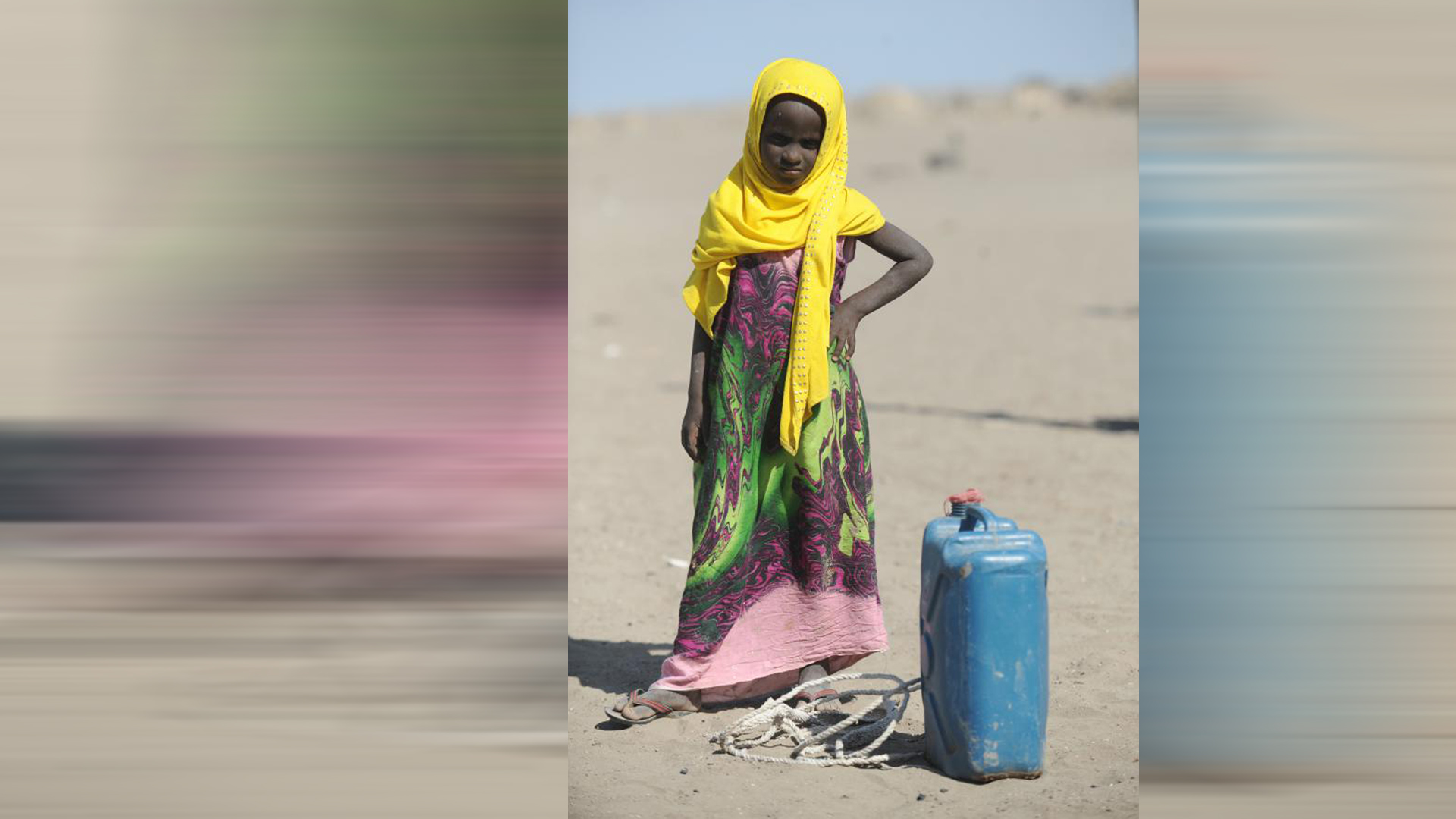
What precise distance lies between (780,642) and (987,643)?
0.96 m

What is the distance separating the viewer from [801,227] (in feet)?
14.3

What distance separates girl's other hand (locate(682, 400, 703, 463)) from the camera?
452 cm

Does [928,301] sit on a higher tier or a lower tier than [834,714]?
higher

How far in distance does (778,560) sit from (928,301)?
45.3 feet

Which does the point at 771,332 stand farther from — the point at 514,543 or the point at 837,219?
the point at 514,543

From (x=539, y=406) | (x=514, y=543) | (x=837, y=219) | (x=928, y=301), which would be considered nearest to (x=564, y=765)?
(x=514, y=543)

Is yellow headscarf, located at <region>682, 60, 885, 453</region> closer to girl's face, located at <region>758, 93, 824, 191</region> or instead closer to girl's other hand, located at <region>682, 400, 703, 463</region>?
girl's face, located at <region>758, 93, 824, 191</region>

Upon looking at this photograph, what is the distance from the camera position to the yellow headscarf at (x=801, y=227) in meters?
4.32

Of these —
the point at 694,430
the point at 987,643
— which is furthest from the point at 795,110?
the point at 987,643

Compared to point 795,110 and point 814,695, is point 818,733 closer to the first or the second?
point 814,695

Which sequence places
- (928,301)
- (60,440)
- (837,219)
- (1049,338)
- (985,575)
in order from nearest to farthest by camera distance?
(60,440) < (985,575) < (837,219) < (1049,338) < (928,301)

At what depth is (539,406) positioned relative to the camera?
3197mm

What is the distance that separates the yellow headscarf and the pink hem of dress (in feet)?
1.76

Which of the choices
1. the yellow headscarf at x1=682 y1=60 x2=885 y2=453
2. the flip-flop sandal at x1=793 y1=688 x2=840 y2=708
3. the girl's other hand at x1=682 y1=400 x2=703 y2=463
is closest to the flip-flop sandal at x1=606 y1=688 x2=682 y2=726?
the flip-flop sandal at x1=793 y1=688 x2=840 y2=708
